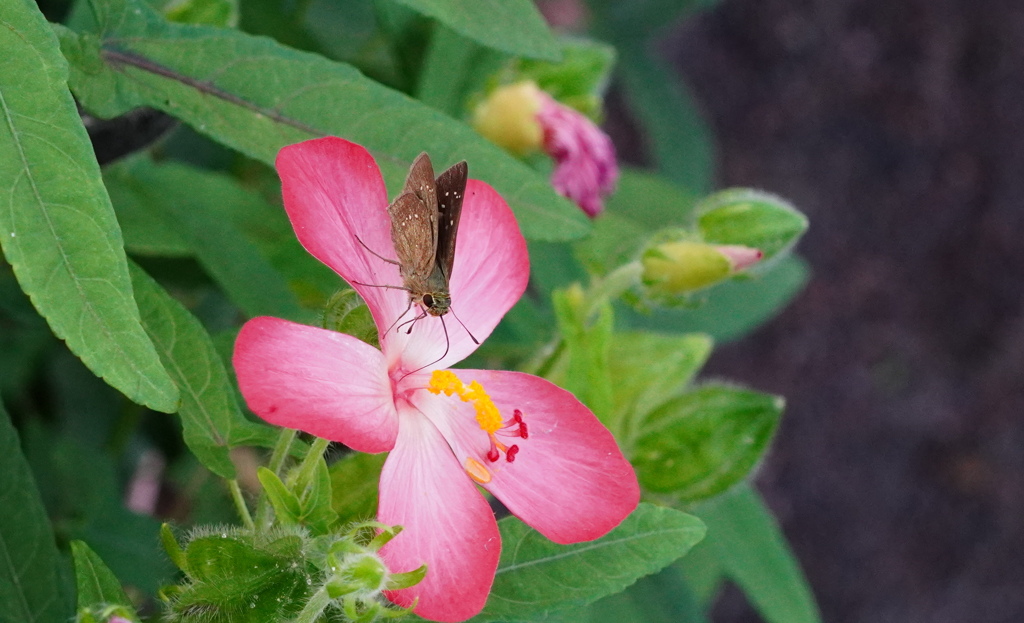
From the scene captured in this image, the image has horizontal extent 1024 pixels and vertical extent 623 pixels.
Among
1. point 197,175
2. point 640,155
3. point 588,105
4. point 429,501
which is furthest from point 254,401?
point 640,155

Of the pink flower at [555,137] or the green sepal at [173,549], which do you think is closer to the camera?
the green sepal at [173,549]

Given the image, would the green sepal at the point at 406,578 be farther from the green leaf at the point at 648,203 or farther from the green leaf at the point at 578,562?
the green leaf at the point at 648,203

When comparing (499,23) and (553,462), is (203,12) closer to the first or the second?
(499,23)

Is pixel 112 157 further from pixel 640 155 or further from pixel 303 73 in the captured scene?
pixel 640 155

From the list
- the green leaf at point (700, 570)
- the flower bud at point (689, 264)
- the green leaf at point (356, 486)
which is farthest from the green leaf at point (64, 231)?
the green leaf at point (700, 570)

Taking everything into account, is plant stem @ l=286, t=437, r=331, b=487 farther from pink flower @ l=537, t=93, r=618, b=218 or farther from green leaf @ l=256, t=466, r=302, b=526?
pink flower @ l=537, t=93, r=618, b=218

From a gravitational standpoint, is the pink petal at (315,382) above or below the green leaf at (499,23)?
below
